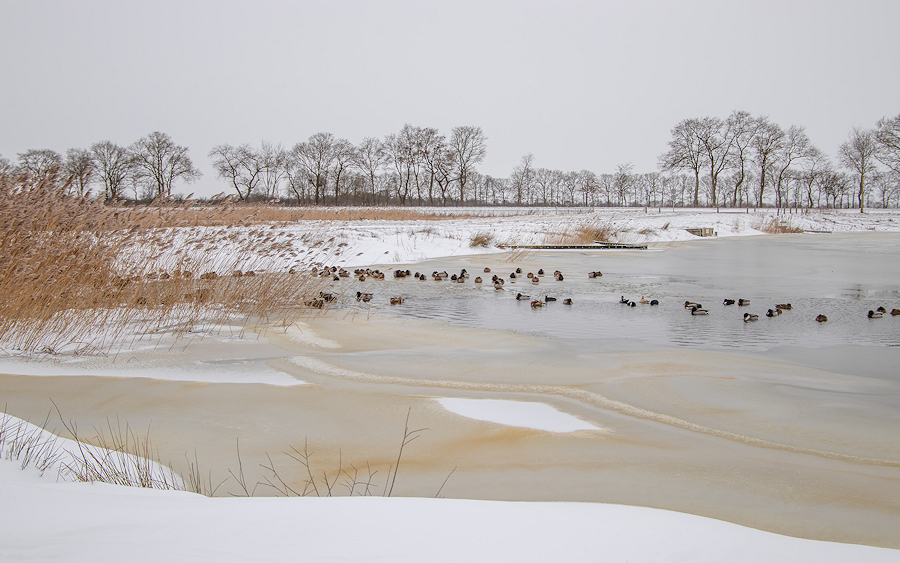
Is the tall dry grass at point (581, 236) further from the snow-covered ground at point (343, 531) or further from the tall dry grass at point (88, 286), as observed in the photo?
the snow-covered ground at point (343, 531)

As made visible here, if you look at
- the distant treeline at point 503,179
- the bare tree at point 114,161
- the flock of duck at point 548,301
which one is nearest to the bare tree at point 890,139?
the distant treeline at point 503,179

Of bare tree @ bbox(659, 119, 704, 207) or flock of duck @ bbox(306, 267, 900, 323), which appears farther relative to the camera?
bare tree @ bbox(659, 119, 704, 207)

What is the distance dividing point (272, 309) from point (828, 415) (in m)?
6.44

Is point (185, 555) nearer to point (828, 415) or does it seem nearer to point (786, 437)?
point (786, 437)

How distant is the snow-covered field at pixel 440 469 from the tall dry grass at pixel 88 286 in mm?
583

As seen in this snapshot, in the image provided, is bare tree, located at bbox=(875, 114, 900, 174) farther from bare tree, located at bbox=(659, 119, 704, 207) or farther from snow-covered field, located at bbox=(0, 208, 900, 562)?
snow-covered field, located at bbox=(0, 208, 900, 562)

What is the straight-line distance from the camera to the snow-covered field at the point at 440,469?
5.76ft

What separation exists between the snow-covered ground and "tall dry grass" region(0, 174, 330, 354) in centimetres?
366

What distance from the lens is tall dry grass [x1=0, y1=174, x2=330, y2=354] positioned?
5.33m

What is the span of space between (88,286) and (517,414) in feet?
16.4

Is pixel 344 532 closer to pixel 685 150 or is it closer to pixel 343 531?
pixel 343 531

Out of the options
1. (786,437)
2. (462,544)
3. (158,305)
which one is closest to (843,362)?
(786,437)

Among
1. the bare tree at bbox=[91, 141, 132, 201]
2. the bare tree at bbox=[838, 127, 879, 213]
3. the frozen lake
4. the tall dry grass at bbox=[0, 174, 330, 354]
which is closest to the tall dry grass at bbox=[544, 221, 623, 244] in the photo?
the frozen lake

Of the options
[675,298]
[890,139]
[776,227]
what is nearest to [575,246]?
[675,298]
